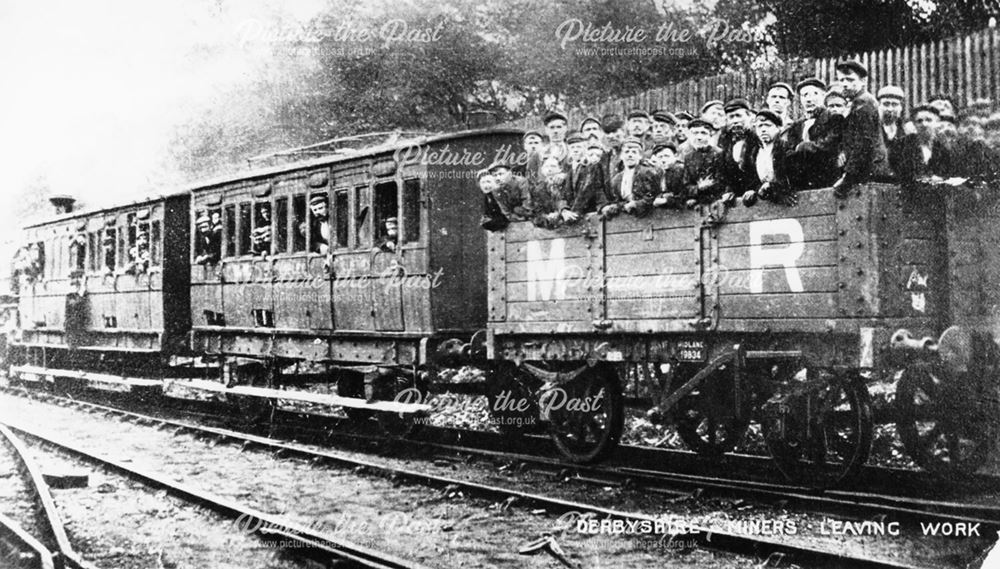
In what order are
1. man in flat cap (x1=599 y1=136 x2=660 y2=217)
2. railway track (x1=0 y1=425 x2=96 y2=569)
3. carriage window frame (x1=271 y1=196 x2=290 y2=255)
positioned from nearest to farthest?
railway track (x1=0 y1=425 x2=96 y2=569), man in flat cap (x1=599 y1=136 x2=660 y2=217), carriage window frame (x1=271 y1=196 x2=290 y2=255)

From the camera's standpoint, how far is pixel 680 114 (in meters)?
7.52

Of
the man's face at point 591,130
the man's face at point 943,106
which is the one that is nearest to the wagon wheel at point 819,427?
the man's face at point 943,106

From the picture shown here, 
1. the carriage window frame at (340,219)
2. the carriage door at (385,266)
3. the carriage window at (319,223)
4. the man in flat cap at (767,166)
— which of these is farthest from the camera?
the carriage window at (319,223)

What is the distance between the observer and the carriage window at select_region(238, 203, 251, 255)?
39.9 feet

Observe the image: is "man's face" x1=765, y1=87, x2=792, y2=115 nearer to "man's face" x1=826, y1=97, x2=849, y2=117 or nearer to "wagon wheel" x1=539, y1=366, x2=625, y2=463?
"man's face" x1=826, y1=97, x2=849, y2=117

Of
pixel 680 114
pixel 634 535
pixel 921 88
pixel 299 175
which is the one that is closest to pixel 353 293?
pixel 299 175

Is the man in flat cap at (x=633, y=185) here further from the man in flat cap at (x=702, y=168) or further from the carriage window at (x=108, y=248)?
the carriage window at (x=108, y=248)

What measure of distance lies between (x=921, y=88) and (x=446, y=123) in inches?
267

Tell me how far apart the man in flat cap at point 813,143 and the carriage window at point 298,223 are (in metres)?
6.70

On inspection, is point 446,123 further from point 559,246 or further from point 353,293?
point 559,246

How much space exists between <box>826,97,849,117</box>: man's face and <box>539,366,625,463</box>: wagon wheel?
3028 millimetres

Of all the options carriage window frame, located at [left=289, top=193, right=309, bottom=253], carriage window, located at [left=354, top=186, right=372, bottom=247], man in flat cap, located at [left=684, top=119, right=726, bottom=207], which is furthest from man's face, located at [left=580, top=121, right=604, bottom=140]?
carriage window frame, located at [left=289, top=193, right=309, bottom=253]

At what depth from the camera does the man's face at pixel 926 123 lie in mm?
5699

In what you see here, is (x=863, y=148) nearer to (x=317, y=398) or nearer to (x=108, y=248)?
(x=317, y=398)
